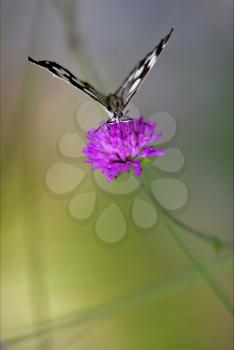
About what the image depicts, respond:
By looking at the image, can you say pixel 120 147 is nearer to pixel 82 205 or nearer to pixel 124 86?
pixel 124 86

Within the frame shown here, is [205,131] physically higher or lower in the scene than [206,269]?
higher

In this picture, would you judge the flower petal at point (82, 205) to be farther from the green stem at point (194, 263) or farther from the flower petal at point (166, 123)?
the green stem at point (194, 263)

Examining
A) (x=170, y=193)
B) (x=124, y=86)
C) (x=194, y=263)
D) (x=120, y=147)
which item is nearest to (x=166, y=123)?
(x=170, y=193)

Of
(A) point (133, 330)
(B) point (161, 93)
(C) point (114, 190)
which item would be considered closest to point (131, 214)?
(C) point (114, 190)

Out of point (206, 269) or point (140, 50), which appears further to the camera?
point (140, 50)

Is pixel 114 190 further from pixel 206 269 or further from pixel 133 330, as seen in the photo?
pixel 206 269

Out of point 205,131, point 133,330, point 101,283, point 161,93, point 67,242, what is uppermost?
point 161,93

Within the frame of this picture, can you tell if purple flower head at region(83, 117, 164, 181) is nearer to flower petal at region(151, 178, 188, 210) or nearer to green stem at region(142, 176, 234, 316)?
green stem at region(142, 176, 234, 316)
